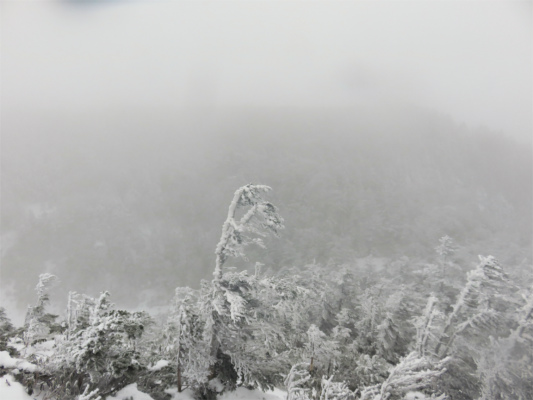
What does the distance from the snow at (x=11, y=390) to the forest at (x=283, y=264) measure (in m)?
0.31

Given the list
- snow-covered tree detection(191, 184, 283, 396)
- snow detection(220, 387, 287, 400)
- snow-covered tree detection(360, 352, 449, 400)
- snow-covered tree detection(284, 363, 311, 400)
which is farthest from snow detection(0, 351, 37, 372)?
snow-covered tree detection(360, 352, 449, 400)

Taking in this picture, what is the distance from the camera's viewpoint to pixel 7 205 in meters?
76.2

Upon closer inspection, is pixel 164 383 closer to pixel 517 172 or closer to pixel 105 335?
pixel 105 335

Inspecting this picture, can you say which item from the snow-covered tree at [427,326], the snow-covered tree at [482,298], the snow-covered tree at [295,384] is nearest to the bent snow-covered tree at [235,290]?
the snow-covered tree at [295,384]

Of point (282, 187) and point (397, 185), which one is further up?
point (397, 185)

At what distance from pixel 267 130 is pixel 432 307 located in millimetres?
115754

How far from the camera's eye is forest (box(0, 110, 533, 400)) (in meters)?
8.82

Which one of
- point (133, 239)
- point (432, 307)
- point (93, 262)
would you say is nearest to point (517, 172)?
point (432, 307)

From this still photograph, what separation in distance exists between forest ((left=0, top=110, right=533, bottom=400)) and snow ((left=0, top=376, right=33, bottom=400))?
0.31m

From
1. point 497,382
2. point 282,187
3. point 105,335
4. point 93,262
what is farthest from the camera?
point 282,187

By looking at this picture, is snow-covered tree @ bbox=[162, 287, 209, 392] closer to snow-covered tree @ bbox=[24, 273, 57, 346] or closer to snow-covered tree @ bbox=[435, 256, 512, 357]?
snow-covered tree @ bbox=[24, 273, 57, 346]

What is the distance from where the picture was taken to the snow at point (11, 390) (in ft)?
21.2

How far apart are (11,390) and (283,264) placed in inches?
2337

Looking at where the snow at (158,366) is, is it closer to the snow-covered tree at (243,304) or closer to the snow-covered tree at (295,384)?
the snow-covered tree at (243,304)
